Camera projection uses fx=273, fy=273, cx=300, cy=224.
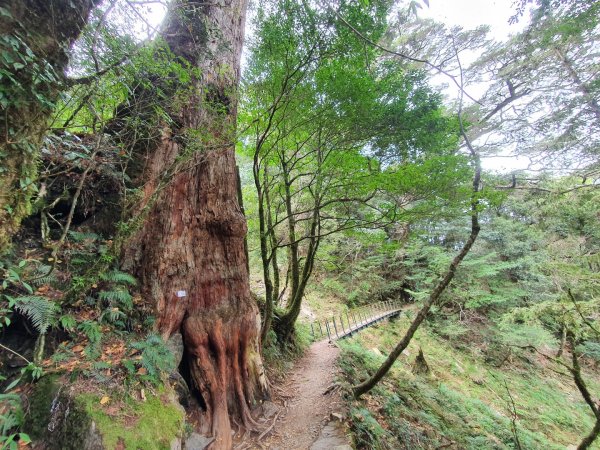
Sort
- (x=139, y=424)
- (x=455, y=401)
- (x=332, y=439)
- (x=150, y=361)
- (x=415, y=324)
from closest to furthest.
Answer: (x=139, y=424)
(x=150, y=361)
(x=332, y=439)
(x=415, y=324)
(x=455, y=401)

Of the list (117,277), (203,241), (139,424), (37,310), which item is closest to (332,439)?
(139,424)

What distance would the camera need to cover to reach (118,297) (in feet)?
10.4

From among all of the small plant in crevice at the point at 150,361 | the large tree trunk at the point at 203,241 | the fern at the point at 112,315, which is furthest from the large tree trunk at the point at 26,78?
the small plant in crevice at the point at 150,361

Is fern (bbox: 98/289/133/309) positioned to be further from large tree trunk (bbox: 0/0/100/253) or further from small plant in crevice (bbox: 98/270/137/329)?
large tree trunk (bbox: 0/0/100/253)

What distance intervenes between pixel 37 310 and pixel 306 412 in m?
4.23

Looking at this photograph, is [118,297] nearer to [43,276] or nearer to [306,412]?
[43,276]

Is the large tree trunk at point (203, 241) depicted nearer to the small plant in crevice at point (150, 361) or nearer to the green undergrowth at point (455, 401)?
the small plant in crevice at point (150, 361)

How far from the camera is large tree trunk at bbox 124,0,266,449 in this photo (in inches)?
148

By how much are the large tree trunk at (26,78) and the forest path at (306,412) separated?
4.01m

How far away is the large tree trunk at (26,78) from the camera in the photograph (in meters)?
1.78

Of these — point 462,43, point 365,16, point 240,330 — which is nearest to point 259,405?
point 240,330

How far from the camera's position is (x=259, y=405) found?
459cm

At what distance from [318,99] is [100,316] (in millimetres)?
4470

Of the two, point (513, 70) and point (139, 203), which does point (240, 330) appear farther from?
point (513, 70)
